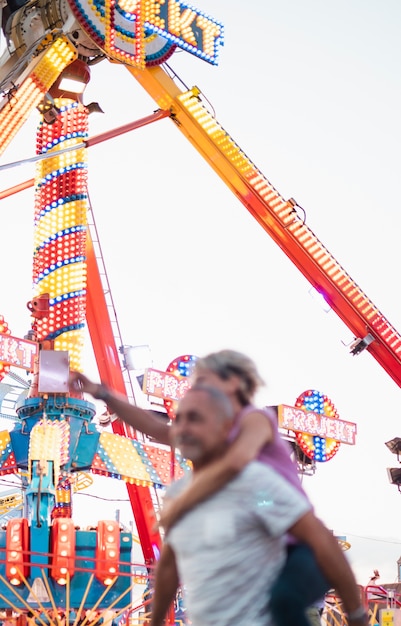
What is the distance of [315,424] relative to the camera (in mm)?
20672

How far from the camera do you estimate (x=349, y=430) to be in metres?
21.3

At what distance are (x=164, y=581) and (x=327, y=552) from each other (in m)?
0.56

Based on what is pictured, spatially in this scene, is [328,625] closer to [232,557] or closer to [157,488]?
[157,488]

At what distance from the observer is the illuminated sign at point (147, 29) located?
1561cm

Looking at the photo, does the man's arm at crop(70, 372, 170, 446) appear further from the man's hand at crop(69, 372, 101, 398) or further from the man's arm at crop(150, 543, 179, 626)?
the man's arm at crop(150, 543, 179, 626)

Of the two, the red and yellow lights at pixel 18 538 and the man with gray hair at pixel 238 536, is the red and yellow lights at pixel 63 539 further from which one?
the man with gray hair at pixel 238 536

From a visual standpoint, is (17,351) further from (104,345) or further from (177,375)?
(177,375)

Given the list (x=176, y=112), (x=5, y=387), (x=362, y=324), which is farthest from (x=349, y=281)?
(x=5, y=387)

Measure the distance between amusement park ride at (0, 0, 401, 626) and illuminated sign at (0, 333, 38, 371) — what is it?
0.02 m

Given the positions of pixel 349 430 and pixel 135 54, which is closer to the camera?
pixel 135 54

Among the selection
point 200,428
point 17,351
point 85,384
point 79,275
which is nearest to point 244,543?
point 200,428

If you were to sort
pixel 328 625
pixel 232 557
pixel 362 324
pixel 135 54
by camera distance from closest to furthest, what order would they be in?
pixel 232 557
pixel 328 625
pixel 135 54
pixel 362 324

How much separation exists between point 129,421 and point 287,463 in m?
0.77

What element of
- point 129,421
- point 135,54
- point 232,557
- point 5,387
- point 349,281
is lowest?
point 232,557
